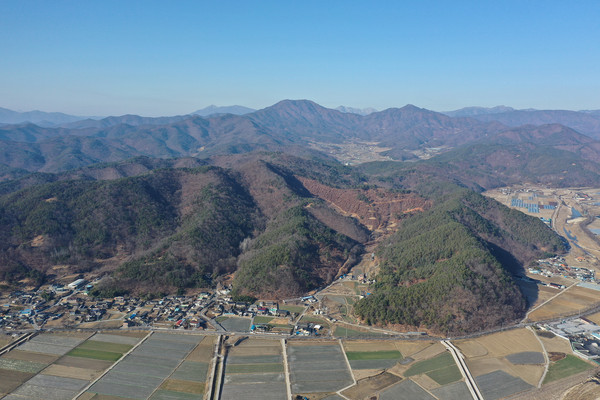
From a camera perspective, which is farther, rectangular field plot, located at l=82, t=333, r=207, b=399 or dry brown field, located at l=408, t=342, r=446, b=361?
dry brown field, located at l=408, t=342, r=446, b=361

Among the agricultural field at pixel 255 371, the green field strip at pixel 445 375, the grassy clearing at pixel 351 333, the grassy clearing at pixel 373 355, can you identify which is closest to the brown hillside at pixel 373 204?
the grassy clearing at pixel 351 333

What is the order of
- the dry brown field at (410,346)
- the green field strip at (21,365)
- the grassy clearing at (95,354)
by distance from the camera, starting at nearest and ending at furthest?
the green field strip at (21,365), the grassy clearing at (95,354), the dry brown field at (410,346)

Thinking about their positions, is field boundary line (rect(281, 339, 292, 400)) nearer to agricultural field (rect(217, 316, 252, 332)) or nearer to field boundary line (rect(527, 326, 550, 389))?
agricultural field (rect(217, 316, 252, 332))

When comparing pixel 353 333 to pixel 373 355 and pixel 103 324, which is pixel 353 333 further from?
pixel 103 324

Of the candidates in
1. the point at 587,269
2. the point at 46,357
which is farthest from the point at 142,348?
the point at 587,269

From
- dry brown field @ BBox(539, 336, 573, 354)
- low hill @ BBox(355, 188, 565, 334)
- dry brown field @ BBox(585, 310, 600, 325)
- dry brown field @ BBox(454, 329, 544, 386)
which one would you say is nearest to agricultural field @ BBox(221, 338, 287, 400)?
low hill @ BBox(355, 188, 565, 334)

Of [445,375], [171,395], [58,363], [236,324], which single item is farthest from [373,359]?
[58,363]

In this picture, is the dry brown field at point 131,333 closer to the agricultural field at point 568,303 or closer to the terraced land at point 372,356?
the terraced land at point 372,356
